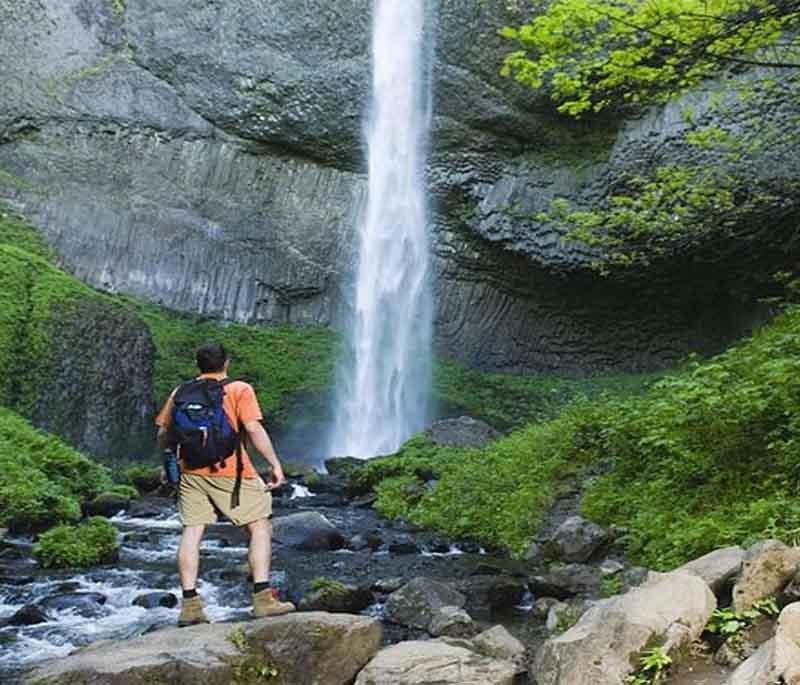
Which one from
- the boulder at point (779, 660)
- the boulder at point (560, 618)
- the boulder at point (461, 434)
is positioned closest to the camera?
the boulder at point (779, 660)

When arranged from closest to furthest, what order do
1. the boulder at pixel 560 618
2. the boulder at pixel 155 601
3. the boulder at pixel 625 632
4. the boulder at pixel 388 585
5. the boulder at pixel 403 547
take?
the boulder at pixel 625 632 < the boulder at pixel 560 618 < the boulder at pixel 155 601 < the boulder at pixel 388 585 < the boulder at pixel 403 547

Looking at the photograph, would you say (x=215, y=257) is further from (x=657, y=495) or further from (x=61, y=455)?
(x=657, y=495)

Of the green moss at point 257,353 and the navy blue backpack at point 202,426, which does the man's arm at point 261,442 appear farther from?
the green moss at point 257,353

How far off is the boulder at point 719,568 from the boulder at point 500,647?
0.96 m

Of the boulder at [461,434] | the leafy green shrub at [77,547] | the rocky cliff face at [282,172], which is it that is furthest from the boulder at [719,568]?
the rocky cliff face at [282,172]

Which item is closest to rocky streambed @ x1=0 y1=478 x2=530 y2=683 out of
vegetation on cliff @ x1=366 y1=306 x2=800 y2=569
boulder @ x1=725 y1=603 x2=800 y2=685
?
vegetation on cliff @ x1=366 y1=306 x2=800 y2=569

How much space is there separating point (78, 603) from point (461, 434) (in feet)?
36.1

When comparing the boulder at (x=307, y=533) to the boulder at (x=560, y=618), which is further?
the boulder at (x=307, y=533)

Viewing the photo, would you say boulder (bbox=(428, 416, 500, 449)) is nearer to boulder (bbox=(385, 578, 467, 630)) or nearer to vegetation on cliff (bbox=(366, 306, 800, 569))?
vegetation on cliff (bbox=(366, 306, 800, 569))

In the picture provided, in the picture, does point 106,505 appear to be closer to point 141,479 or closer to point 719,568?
point 141,479

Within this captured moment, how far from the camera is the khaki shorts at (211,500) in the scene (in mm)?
4914

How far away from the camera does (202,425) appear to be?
189 inches

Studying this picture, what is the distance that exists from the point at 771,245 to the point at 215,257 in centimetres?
1531

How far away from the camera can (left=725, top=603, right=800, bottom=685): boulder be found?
275 cm
